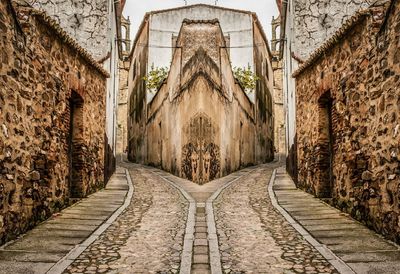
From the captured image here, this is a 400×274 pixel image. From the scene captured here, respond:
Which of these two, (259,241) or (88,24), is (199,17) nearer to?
(88,24)

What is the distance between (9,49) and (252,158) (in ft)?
44.2

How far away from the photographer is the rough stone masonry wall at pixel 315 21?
43.8ft

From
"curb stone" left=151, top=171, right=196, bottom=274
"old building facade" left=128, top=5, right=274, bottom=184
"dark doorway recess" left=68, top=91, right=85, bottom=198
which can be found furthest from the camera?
"old building facade" left=128, top=5, right=274, bottom=184

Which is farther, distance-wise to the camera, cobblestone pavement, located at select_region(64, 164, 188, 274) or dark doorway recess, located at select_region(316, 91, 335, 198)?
dark doorway recess, located at select_region(316, 91, 335, 198)

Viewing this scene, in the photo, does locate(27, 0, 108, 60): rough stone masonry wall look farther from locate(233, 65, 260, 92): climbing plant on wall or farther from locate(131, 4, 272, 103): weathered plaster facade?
locate(233, 65, 260, 92): climbing plant on wall

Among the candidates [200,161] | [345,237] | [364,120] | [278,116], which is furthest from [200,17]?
[345,237]

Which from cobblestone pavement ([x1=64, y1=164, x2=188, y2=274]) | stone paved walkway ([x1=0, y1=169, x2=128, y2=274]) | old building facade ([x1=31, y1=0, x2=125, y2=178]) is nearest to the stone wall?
old building facade ([x1=31, y1=0, x2=125, y2=178])

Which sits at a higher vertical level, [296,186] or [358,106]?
[358,106]

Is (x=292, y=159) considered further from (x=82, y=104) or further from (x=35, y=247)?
(x=35, y=247)

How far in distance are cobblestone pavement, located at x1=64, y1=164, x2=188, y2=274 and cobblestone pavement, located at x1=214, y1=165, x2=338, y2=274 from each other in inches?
25.9

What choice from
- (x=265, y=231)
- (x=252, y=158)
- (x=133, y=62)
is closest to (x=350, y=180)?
(x=265, y=231)

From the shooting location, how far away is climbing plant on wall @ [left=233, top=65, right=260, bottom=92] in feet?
65.1

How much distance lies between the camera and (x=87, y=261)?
4.87 metres

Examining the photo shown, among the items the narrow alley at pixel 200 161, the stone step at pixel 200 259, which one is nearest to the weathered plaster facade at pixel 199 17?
the narrow alley at pixel 200 161
